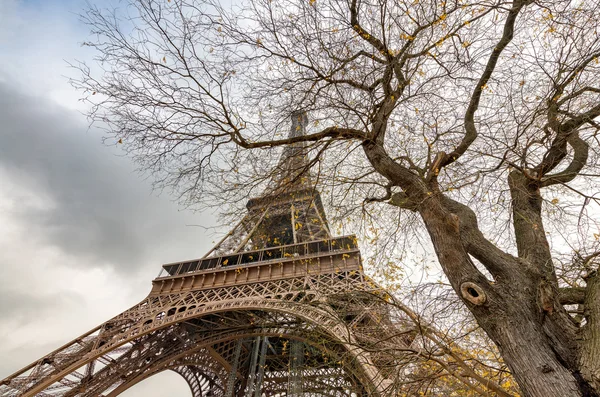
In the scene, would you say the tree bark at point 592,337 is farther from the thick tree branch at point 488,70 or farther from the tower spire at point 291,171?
the tower spire at point 291,171

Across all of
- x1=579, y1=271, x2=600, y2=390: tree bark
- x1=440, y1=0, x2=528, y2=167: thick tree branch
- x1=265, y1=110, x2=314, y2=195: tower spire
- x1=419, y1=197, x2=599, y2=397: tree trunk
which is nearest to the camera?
x1=579, y1=271, x2=600, y2=390: tree bark

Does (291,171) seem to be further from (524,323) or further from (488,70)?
(524,323)

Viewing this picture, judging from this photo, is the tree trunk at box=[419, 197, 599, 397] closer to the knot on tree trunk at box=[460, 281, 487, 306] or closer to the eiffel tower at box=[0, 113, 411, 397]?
the knot on tree trunk at box=[460, 281, 487, 306]

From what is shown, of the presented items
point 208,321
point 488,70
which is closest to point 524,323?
point 488,70

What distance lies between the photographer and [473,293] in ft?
7.97

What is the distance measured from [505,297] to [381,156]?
1878mm

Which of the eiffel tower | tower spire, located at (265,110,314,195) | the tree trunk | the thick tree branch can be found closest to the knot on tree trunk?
the tree trunk

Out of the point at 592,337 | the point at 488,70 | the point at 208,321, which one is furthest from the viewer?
the point at 208,321

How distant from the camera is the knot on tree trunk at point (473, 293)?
2336mm

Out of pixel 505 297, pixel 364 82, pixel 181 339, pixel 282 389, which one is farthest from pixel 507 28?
pixel 282 389

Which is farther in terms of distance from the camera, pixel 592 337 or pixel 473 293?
pixel 473 293

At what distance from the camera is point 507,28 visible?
333 centimetres

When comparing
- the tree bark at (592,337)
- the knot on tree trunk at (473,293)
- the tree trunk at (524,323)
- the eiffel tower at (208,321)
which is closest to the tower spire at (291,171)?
the tree trunk at (524,323)

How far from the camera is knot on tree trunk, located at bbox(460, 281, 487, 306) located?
2336 millimetres
